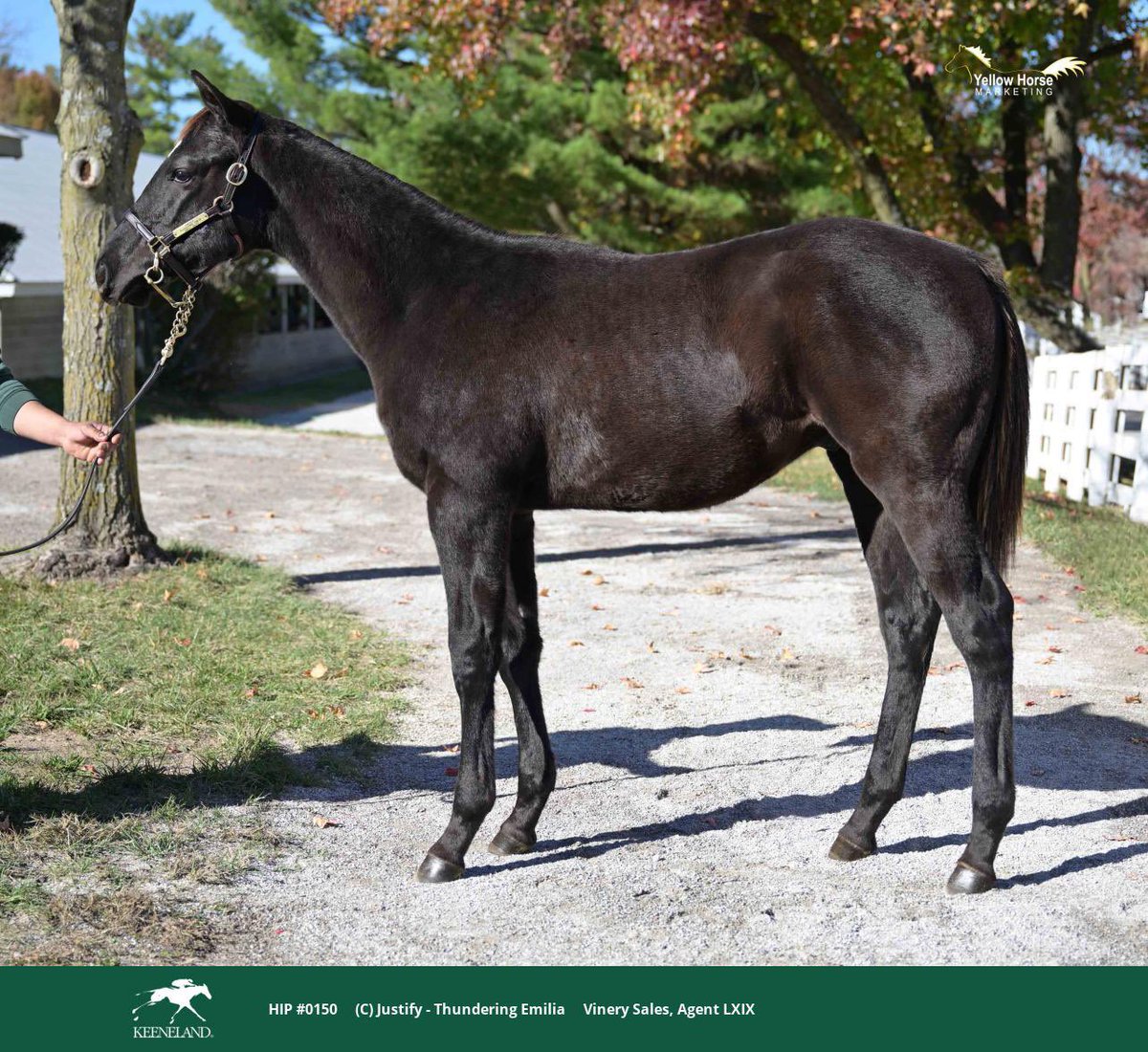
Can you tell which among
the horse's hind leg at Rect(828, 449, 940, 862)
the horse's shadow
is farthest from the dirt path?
the horse's hind leg at Rect(828, 449, 940, 862)

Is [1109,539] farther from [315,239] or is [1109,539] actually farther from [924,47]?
[315,239]

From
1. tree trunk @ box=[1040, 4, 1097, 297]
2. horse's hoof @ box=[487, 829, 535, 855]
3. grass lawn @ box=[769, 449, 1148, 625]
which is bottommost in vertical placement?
horse's hoof @ box=[487, 829, 535, 855]

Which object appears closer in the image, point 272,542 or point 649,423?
point 649,423

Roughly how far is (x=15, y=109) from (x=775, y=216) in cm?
4124

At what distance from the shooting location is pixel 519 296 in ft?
13.1

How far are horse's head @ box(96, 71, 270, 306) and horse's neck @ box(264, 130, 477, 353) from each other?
10 centimetres

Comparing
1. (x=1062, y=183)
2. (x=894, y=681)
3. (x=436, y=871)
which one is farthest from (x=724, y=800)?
(x=1062, y=183)

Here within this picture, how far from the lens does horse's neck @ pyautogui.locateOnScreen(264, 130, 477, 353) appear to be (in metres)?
4.10

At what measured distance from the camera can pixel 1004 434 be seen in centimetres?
372

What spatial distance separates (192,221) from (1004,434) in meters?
2.76

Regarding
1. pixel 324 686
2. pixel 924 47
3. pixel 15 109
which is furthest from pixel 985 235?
pixel 15 109

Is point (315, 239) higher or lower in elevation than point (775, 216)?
lower

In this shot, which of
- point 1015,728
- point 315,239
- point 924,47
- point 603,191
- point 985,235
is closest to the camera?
point 315,239

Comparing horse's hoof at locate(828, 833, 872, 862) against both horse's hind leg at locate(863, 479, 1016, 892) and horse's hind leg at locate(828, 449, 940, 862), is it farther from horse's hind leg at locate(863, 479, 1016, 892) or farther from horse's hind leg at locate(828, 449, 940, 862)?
horse's hind leg at locate(863, 479, 1016, 892)
